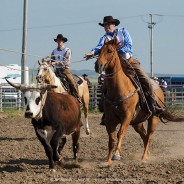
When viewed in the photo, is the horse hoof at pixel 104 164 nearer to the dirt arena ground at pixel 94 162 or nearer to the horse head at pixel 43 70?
the dirt arena ground at pixel 94 162

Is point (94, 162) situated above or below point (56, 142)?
below

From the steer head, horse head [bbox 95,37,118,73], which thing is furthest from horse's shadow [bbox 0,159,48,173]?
horse head [bbox 95,37,118,73]

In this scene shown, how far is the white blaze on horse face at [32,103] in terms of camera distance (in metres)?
8.10

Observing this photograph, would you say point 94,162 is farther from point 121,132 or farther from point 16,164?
point 16,164

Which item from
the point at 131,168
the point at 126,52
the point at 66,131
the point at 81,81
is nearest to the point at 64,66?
the point at 81,81

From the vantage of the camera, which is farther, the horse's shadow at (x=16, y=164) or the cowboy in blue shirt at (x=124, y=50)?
the cowboy in blue shirt at (x=124, y=50)

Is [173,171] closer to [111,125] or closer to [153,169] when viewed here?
[153,169]

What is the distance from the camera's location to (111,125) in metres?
9.12

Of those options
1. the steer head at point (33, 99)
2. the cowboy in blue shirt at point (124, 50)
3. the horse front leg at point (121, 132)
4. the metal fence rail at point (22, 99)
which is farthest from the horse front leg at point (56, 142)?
the metal fence rail at point (22, 99)

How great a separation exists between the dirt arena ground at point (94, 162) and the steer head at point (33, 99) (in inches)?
35.1

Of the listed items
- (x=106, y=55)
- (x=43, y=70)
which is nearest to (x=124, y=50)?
(x=106, y=55)

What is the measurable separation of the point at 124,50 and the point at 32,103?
2.25m

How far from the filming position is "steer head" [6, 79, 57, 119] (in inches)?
320

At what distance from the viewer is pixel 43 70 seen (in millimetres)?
11484
